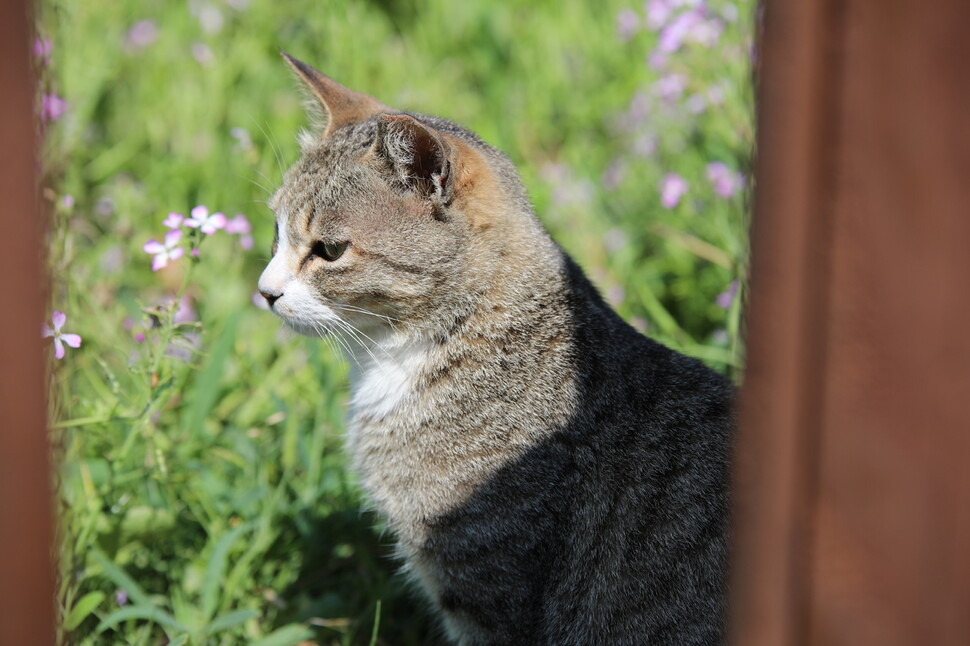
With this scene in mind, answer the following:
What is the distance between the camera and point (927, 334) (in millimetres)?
907

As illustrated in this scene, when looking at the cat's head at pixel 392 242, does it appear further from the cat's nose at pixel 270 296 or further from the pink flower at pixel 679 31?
the pink flower at pixel 679 31

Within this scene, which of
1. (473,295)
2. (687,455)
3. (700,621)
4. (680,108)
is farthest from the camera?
(680,108)

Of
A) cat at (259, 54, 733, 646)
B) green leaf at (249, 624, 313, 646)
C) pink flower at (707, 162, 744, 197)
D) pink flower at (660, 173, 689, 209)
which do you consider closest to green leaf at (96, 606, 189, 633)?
green leaf at (249, 624, 313, 646)

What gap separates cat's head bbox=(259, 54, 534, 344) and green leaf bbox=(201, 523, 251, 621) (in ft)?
1.81

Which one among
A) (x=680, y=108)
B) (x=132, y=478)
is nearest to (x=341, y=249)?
(x=132, y=478)

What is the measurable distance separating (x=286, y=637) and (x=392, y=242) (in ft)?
3.14

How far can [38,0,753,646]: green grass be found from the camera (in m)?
2.22

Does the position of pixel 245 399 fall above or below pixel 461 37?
below

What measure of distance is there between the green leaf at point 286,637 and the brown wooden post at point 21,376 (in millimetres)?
1110

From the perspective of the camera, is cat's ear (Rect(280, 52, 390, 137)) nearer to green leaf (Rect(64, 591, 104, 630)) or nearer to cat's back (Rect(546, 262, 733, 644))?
cat's back (Rect(546, 262, 733, 644))

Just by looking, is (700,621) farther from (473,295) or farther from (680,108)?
(680,108)

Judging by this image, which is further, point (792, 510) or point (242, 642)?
point (242, 642)

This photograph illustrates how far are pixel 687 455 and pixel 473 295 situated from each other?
1.96 feet

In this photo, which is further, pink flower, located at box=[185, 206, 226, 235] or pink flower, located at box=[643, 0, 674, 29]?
pink flower, located at box=[643, 0, 674, 29]
